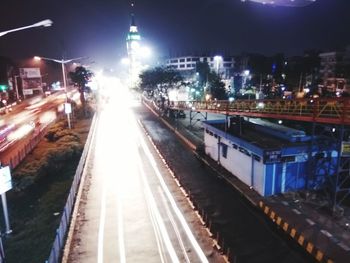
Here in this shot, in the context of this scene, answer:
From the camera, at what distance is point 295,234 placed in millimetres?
14047

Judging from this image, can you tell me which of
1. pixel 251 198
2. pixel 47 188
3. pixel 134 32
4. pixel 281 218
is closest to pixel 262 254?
pixel 281 218

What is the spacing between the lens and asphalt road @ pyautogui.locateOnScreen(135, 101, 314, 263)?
13.7 meters

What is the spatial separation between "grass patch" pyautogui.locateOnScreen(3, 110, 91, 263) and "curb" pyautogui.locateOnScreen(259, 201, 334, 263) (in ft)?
36.4

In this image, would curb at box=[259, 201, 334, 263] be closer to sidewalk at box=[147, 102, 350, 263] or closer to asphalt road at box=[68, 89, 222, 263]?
sidewalk at box=[147, 102, 350, 263]

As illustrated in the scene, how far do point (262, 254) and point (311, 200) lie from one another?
536cm

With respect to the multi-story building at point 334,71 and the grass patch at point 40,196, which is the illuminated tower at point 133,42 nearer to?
the multi-story building at point 334,71

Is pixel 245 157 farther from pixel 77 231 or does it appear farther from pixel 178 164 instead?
pixel 77 231

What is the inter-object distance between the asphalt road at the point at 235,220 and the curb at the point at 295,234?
0.36 m

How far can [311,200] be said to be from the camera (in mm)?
17234

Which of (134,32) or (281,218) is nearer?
(281,218)

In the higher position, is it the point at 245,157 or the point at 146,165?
the point at 245,157

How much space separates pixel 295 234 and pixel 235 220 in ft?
11.6

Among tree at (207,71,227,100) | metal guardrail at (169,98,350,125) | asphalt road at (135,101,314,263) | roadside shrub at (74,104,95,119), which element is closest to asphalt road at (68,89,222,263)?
asphalt road at (135,101,314,263)

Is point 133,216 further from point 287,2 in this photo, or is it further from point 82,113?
point 82,113
